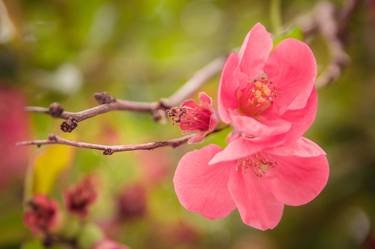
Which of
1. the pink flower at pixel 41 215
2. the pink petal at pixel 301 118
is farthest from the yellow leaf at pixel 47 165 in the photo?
the pink petal at pixel 301 118

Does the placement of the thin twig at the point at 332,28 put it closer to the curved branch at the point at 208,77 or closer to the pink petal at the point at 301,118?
the curved branch at the point at 208,77

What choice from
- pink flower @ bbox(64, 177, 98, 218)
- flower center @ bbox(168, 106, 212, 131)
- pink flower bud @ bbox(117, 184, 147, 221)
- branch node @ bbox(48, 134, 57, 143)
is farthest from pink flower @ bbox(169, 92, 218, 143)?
pink flower bud @ bbox(117, 184, 147, 221)

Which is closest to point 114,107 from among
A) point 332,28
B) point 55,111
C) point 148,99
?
point 55,111

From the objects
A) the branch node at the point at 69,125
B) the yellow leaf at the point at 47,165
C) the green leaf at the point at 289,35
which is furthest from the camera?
the yellow leaf at the point at 47,165

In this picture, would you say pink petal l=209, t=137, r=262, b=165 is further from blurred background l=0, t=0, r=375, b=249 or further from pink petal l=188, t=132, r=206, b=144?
blurred background l=0, t=0, r=375, b=249

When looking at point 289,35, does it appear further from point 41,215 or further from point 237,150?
point 41,215

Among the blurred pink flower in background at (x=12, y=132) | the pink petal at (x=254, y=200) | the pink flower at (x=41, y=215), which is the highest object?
the blurred pink flower in background at (x=12, y=132)
